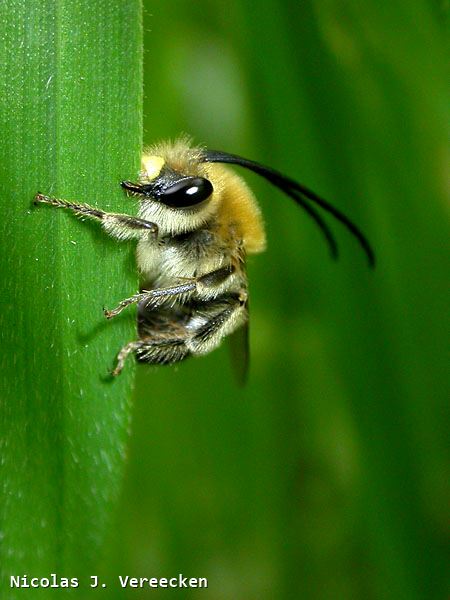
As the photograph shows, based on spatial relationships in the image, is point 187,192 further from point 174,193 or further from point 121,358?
point 121,358

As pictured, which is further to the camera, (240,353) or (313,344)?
(313,344)

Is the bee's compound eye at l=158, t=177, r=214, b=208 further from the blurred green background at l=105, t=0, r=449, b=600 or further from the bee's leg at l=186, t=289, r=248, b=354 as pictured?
the blurred green background at l=105, t=0, r=449, b=600

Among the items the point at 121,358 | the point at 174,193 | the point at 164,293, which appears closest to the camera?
the point at 121,358

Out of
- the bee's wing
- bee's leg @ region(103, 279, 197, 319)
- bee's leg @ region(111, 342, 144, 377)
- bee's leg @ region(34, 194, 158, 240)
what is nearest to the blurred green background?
the bee's wing

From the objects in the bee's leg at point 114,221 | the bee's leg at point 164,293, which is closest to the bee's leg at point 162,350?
the bee's leg at point 164,293

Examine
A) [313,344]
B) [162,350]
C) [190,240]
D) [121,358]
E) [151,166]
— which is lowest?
[121,358]

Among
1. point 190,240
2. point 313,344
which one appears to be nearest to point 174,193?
point 190,240
